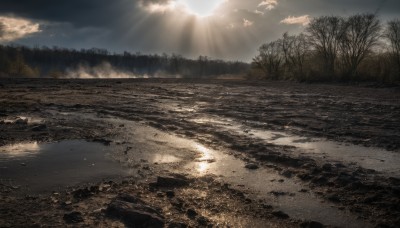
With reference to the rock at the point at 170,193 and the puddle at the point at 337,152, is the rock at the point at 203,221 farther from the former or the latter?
the puddle at the point at 337,152

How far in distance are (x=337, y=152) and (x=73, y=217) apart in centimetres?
564

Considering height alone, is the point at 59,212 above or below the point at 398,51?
below

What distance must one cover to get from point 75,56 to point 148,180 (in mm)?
151300

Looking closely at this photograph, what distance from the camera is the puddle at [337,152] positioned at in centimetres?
713

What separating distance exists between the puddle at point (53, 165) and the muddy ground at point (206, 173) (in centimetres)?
2

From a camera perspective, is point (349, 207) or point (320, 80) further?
point (320, 80)

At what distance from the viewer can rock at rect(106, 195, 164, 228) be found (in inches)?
172

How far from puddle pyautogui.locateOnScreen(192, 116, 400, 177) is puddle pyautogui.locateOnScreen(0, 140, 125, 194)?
3.82 m

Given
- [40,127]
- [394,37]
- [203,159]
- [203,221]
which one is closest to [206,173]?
[203,159]

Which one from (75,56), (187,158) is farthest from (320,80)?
(75,56)

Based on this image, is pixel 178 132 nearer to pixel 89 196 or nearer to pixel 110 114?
pixel 110 114

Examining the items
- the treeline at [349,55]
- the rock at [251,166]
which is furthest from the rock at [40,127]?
the treeline at [349,55]

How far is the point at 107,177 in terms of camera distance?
6.22 meters

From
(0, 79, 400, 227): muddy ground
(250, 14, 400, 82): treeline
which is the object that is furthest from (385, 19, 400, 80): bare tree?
(0, 79, 400, 227): muddy ground
